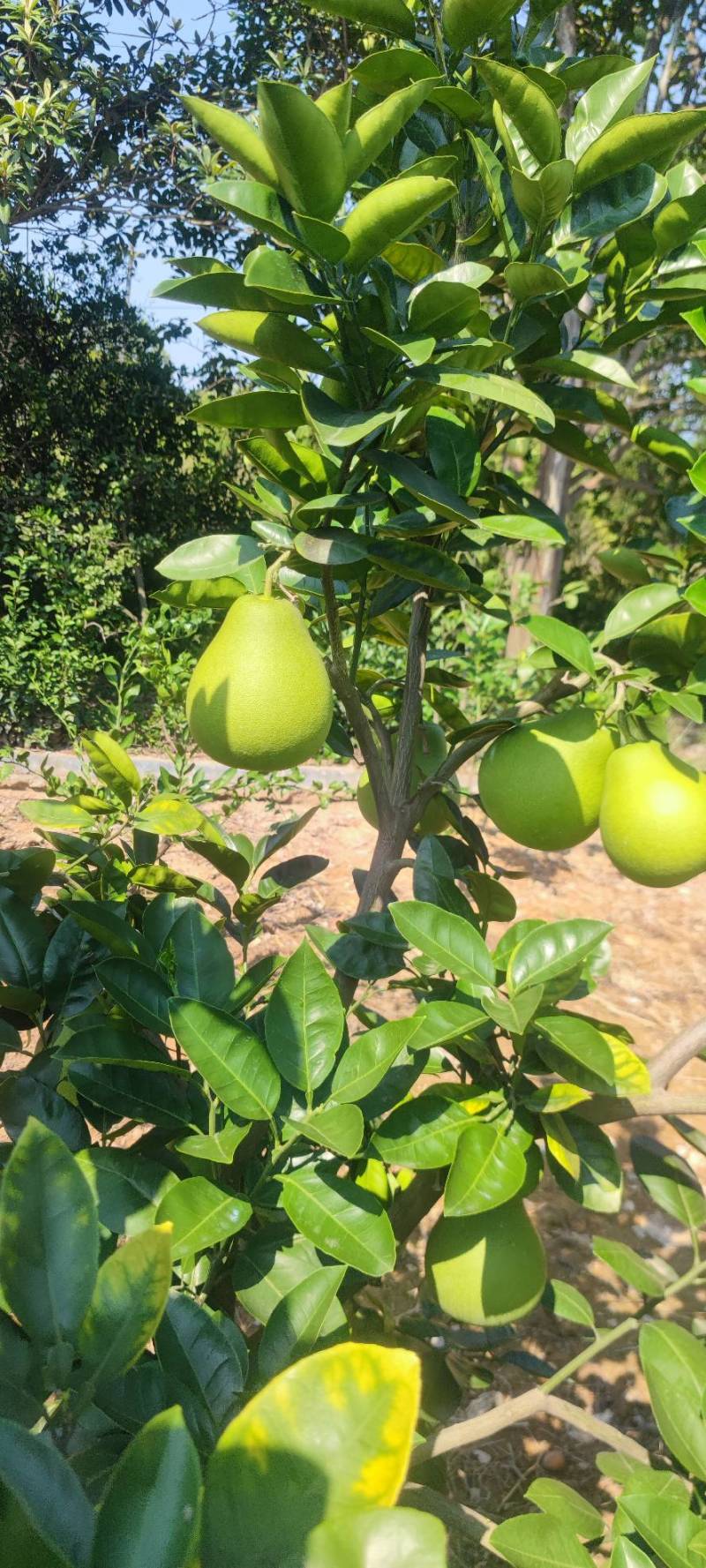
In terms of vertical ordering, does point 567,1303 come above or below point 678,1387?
below

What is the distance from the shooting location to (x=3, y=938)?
758 mm

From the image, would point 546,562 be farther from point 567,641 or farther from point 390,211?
point 390,211

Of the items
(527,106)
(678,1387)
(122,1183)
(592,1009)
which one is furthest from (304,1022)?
(592,1009)

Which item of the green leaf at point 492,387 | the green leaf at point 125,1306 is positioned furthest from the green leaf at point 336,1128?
the green leaf at point 492,387

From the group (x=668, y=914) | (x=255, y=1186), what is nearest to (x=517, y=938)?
(x=255, y=1186)

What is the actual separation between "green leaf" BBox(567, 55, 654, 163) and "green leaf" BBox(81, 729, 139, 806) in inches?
23.6

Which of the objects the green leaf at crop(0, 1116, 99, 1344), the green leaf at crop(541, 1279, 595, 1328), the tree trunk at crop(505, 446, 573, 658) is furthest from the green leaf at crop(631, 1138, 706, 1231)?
the tree trunk at crop(505, 446, 573, 658)

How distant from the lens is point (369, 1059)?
0.63m

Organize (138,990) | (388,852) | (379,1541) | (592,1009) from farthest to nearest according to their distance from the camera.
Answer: (592,1009) < (388,852) < (138,990) < (379,1541)

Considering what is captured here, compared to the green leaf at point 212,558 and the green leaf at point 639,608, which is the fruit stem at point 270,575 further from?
the green leaf at point 639,608

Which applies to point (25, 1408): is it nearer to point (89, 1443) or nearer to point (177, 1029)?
point (89, 1443)

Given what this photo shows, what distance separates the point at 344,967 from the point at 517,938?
0.16 meters

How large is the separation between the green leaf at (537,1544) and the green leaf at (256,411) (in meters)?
0.75

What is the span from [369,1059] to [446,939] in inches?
4.5
